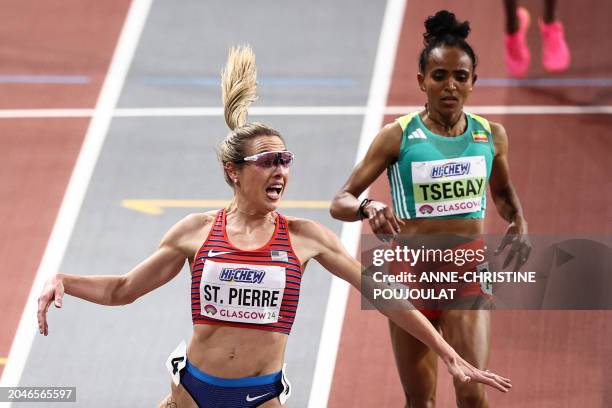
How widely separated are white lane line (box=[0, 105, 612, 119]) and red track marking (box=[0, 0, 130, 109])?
4.8 inches

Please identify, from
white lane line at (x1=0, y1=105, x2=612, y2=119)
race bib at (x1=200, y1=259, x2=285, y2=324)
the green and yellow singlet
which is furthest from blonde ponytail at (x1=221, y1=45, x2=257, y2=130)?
white lane line at (x1=0, y1=105, x2=612, y2=119)

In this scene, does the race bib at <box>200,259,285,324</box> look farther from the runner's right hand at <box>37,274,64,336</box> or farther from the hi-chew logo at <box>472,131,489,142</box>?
the hi-chew logo at <box>472,131,489,142</box>

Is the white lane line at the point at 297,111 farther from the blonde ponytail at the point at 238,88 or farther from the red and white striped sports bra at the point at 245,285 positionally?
the red and white striped sports bra at the point at 245,285

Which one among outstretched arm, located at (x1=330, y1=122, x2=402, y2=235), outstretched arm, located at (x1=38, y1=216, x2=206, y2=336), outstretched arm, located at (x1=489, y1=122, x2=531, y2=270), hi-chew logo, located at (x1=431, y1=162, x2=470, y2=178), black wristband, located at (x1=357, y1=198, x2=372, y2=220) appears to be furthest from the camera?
outstretched arm, located at (x1=489, y1=122, x2=531, y2=270)

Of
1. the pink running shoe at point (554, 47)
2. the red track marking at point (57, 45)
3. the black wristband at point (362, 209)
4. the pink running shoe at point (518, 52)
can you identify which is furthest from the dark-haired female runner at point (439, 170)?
the red track marking at point (57, 45)

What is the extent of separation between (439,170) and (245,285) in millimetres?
1533

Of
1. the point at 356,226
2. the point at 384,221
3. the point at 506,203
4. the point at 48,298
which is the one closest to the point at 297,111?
the point at 356,226

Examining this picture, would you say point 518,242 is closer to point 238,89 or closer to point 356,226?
point 238,89

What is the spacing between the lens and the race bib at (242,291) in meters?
5.41

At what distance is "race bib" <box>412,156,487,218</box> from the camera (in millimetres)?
6422

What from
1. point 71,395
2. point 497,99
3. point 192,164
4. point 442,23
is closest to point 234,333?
point 442,23

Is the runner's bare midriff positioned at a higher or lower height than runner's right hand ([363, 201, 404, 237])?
lower

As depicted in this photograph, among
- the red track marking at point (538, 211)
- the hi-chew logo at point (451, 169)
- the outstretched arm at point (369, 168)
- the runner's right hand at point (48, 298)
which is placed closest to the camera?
the runner's right hand at point (48, 298)

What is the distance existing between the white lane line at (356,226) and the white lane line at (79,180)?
2.06m
